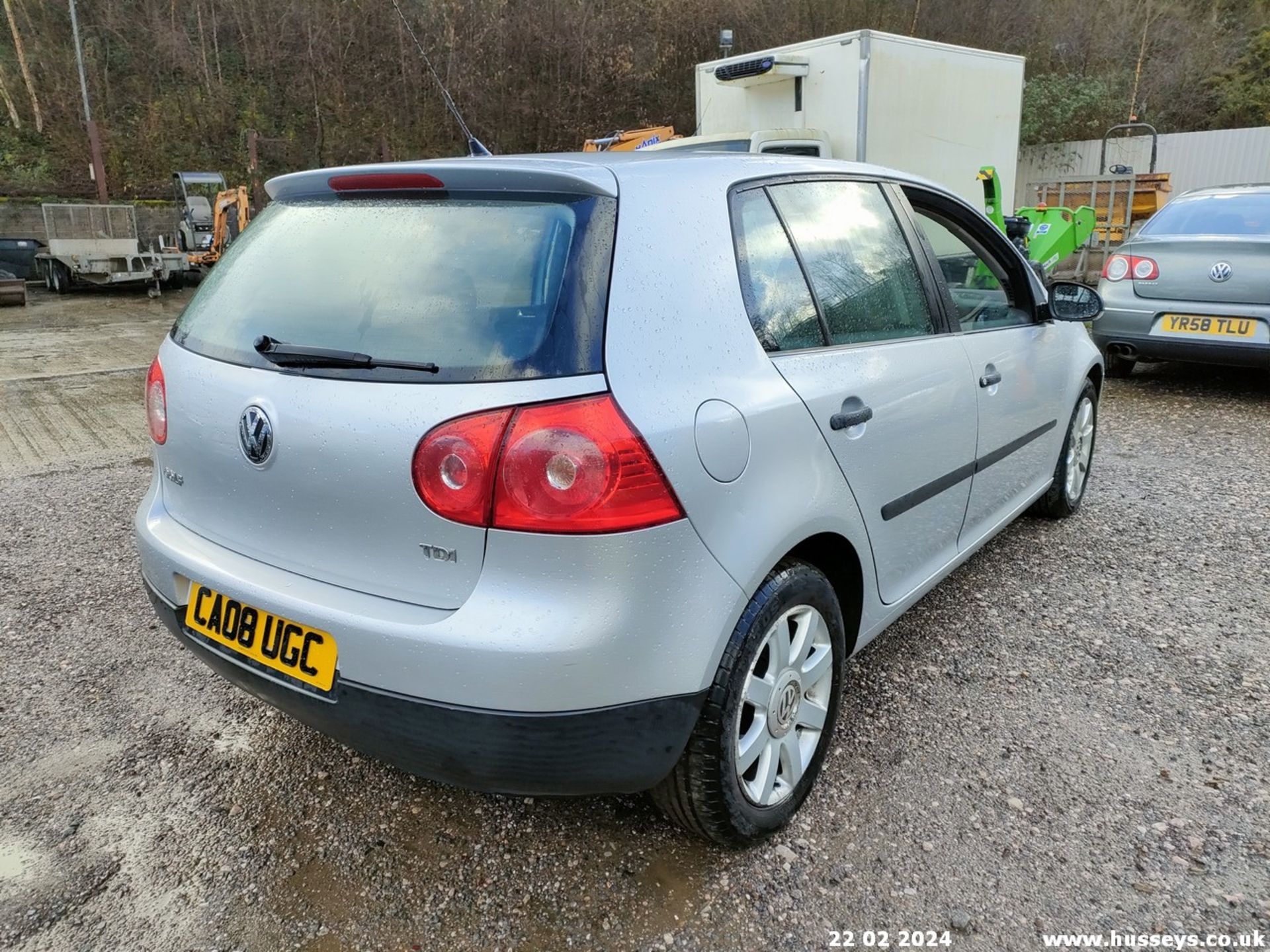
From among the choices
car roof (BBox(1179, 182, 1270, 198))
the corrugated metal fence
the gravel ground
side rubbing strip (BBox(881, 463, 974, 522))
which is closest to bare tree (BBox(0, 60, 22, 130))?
the corrugated metal fence

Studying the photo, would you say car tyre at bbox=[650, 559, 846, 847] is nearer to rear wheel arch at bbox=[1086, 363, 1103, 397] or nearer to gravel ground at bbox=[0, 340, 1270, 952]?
gravel ground at bbox=[0, 340, 1270, 952]

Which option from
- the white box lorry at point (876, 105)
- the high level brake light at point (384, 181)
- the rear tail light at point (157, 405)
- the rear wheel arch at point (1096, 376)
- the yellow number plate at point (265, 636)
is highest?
the white box lorry at point (876, 105)

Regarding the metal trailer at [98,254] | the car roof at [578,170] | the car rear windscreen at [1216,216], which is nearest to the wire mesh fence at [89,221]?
the metal trailer at [98,254]

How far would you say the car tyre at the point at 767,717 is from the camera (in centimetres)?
191

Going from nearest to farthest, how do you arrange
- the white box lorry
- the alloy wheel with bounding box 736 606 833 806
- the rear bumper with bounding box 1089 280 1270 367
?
the alloy wheel with bounding box 736 606 833 806 < the rear bumper with bounding box 1089 280 1270 367 < the white box lorry

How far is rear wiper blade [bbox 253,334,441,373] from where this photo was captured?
1.80 metres

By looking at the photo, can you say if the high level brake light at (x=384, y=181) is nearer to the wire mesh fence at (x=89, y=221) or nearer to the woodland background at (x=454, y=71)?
the wire mesh fence at (x=89, y=221)

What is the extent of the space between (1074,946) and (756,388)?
1.34m

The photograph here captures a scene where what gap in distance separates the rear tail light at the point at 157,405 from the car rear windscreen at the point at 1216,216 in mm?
6710

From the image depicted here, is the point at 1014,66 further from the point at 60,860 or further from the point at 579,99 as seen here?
the point at 579,99

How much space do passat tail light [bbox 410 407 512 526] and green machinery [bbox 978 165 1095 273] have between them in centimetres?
875

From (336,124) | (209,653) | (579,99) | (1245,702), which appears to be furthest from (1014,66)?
(336,124)

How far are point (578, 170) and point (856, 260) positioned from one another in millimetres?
961

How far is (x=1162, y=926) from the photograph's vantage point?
192 cm
